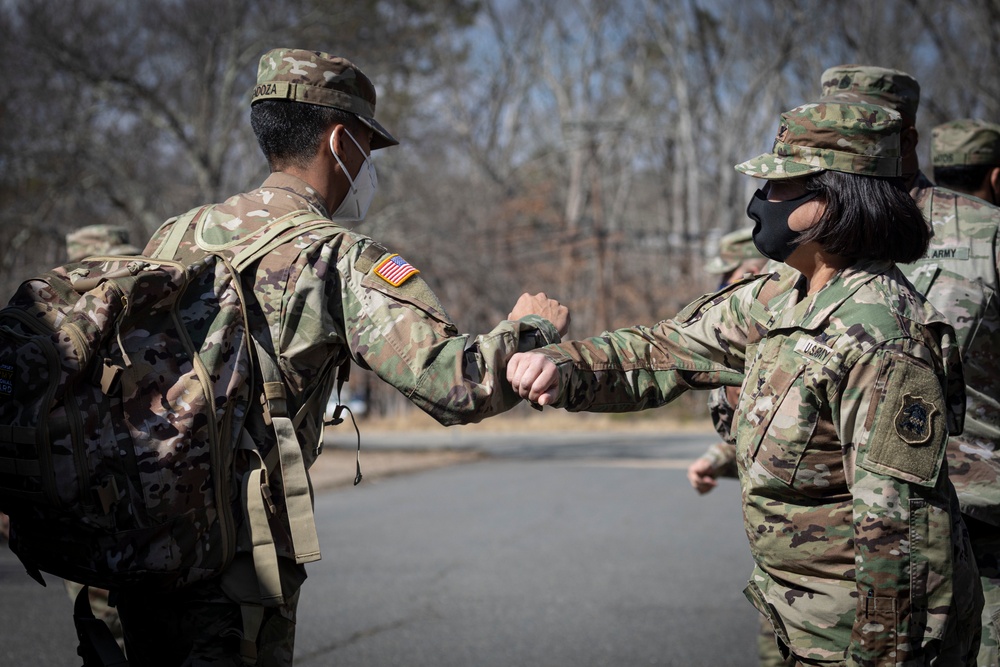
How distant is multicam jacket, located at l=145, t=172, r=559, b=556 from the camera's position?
2293 mm

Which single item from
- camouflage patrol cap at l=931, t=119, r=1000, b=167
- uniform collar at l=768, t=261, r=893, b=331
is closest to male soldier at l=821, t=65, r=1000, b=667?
camouflage patrol cap at l=931, t=119, r=1000, b=167

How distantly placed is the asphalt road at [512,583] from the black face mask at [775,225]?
→ 10.2ft

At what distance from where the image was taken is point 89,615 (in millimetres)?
2359

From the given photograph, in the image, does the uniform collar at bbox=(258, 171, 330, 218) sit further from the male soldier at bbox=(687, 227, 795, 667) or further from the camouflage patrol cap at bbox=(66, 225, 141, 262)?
the camouflage patrol cap at bbox=(66, 225, 141, 262)

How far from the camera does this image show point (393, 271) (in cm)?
234

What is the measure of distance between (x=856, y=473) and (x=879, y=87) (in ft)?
5.45

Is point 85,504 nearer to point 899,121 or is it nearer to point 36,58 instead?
point 899,121

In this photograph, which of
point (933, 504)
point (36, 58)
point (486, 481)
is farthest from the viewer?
point (36, 58)

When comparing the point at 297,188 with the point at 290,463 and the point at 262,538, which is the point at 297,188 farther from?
the point at 262,538

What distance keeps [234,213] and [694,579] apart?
5.12 metres

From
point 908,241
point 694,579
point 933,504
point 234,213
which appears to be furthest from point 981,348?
point 694,579

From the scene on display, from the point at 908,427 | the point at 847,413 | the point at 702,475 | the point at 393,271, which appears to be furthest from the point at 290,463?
the point at 702,475

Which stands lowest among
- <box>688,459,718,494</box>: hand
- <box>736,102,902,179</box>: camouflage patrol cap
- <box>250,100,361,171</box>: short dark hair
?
<box>688,459,718,494</box>: hand

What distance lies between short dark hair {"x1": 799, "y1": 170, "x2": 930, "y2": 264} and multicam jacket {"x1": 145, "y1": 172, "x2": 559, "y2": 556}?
0.82 meters
